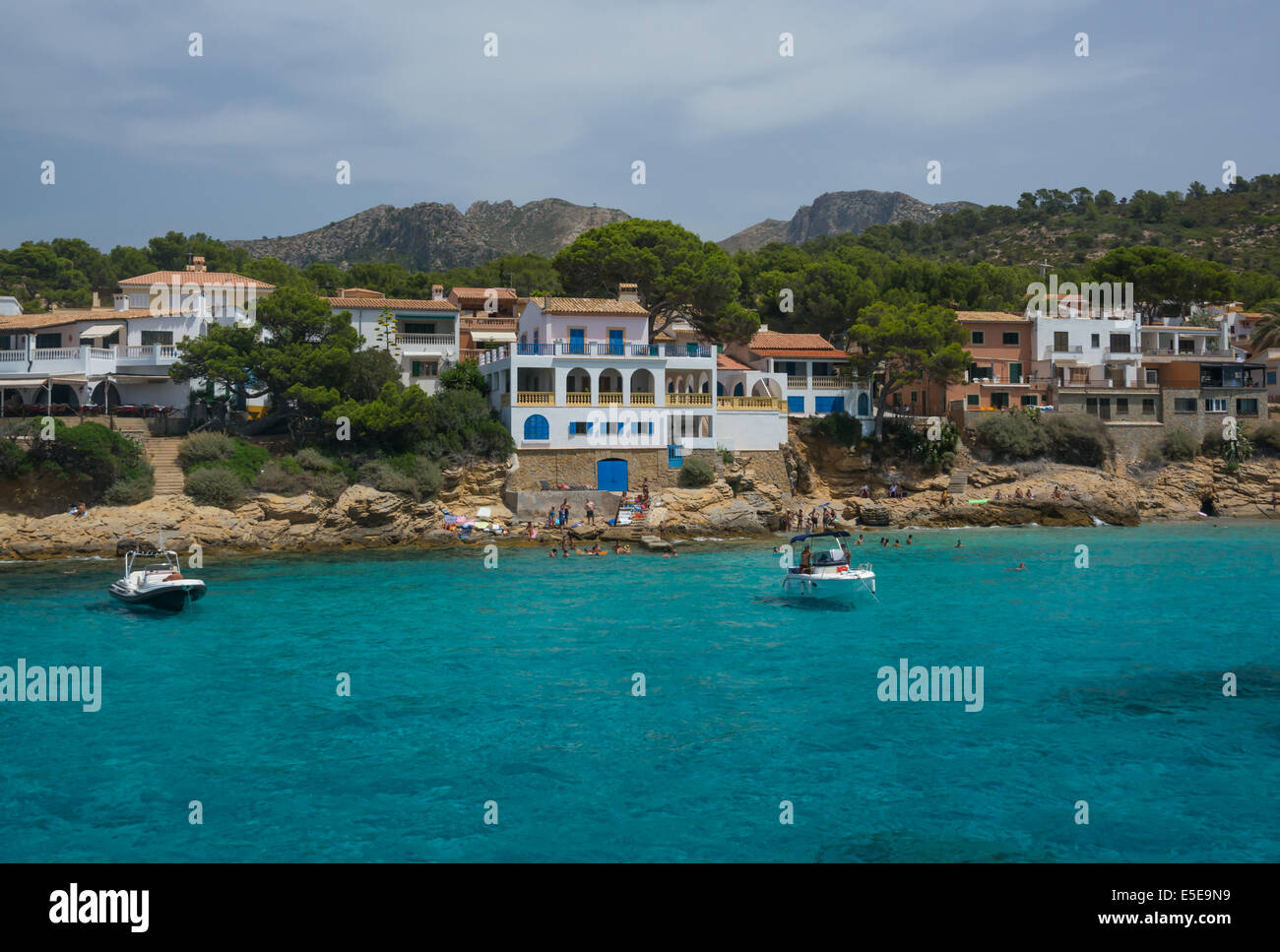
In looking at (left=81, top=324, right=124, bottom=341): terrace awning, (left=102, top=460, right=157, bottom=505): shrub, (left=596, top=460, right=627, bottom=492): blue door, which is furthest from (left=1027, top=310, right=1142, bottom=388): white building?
(left=81, top=324, right=124, bottom=341): terrace awning

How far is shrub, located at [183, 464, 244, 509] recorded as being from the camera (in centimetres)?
3978

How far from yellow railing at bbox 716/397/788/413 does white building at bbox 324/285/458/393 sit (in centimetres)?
1440

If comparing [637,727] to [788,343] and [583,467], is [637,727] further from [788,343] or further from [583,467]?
[788,343]

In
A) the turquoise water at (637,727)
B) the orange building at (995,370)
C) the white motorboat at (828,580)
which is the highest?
the orange building at (995,370)

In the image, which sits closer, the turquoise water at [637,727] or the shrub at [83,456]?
the turquoise water at [637,727]

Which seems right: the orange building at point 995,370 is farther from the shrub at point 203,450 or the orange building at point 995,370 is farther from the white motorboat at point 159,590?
the white motorboat at point 159,590

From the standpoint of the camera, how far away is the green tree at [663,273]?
51.8 m

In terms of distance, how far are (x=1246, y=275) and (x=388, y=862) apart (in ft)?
279

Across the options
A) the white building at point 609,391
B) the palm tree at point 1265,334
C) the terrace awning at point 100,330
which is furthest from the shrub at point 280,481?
the palm tree at point 1265,334

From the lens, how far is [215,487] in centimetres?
3984

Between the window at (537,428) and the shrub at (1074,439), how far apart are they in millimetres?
27407
